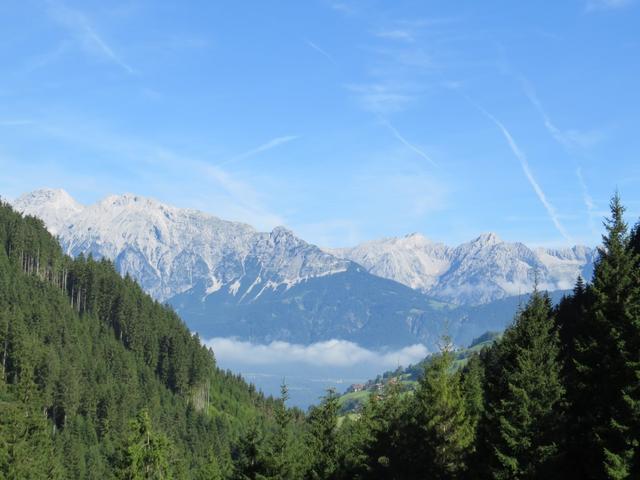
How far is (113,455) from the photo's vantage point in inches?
5330

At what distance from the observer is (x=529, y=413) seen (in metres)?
39.3

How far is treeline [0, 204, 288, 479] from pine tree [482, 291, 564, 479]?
50.4m

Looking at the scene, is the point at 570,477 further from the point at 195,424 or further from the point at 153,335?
the point at 153,335

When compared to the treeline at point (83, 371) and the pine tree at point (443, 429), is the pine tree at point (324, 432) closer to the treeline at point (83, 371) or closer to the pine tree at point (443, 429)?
the pine tree at point (443, 429)

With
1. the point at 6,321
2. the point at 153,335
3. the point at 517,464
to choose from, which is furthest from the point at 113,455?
the point at 517,464

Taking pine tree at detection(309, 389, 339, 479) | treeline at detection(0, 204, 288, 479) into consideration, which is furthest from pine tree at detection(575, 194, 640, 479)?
treeline at detection(0, 204, 288, 479)

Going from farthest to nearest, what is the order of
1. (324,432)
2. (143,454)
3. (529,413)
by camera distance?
(324,432), (143,454), (529,413)

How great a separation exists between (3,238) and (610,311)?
17689cm

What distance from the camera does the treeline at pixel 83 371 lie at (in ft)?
404

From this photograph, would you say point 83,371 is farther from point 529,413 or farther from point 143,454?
point 529,413

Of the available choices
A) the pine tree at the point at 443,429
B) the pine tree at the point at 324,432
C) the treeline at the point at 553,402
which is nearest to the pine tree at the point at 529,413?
the treeline at the point at 553,402

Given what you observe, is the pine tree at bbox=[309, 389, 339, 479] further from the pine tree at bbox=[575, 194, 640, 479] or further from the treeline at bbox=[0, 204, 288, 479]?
the pine tree at bbox=[575, 194, 640, 479]

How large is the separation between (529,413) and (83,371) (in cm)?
13960

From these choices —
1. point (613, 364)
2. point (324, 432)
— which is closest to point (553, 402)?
point (613, 364)
